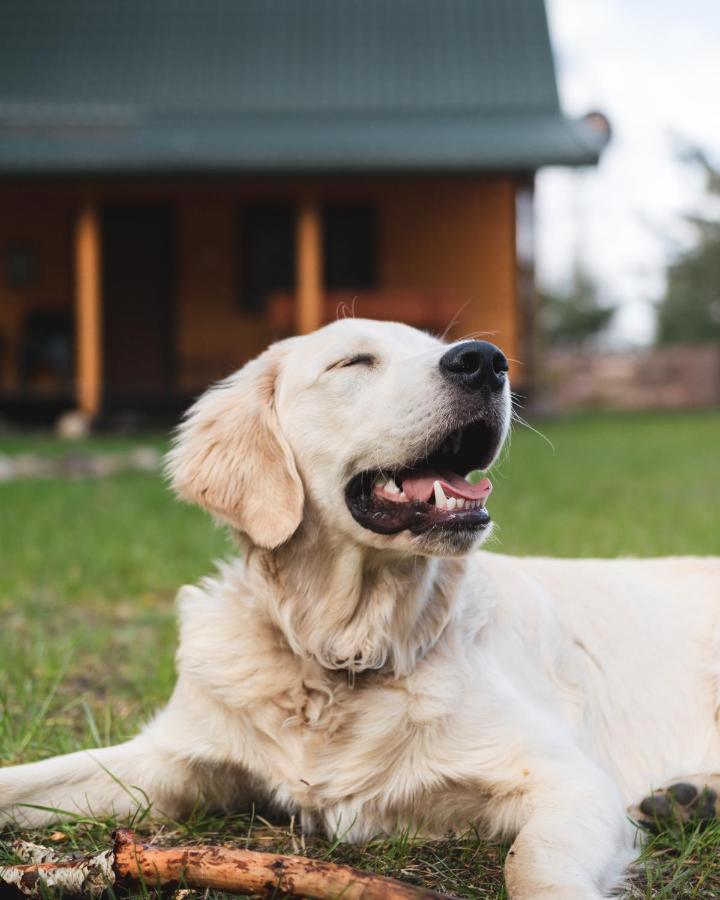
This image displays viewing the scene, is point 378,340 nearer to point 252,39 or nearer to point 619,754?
point 619,754

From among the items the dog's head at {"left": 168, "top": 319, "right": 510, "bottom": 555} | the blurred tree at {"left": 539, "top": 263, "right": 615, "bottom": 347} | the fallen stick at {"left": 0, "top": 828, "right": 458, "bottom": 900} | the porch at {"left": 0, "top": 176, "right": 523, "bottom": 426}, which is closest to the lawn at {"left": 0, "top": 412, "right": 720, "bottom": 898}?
the fallen stick at {"left": 0, "top": 828, "right": 458, "bottom": 900}

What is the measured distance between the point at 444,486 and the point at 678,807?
3.05 feet

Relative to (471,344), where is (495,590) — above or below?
below

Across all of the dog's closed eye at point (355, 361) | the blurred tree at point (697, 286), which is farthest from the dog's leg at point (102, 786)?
the blurred tree at point (697, 286)

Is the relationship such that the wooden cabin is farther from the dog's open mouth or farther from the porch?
the dog's open mouth

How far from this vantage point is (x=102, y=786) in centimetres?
253

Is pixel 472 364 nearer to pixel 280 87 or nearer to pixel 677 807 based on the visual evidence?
pixel 677 807

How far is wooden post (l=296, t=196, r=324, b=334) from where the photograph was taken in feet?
46.2

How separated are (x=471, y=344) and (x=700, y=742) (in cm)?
133

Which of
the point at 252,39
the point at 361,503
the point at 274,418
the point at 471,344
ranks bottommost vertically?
the point at 361,503

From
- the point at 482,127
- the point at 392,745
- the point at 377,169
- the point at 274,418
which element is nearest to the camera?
the point at 392,745

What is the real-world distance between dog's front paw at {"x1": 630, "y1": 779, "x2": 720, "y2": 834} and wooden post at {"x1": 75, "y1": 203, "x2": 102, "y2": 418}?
41.4 ft

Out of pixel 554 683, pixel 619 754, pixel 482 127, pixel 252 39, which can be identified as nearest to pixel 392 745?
pixel 554 683

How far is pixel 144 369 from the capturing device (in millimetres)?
16922
